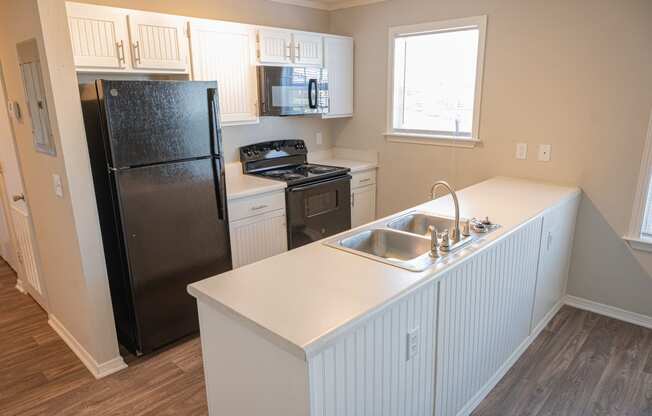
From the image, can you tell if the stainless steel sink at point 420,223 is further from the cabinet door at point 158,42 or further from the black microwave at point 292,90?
the cabinet door at point 158,42

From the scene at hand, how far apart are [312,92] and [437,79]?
1115 millimetres

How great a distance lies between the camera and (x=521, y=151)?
331cm

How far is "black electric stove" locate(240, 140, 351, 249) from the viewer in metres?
3.54

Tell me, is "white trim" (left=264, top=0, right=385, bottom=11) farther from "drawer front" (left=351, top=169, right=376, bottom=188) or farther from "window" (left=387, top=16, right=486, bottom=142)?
"drawer front" (left=351, top=169, right=376, bottom=188)

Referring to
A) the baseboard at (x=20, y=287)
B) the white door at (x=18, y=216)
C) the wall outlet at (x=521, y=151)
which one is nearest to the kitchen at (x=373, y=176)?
the wall outlet at (x=521, y=151)

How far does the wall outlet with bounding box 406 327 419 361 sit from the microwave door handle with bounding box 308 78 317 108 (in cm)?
265

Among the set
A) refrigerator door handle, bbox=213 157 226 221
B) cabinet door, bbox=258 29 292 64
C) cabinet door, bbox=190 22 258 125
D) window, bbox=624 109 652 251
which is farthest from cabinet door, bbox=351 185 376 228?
window, bbox=624 109 652 251

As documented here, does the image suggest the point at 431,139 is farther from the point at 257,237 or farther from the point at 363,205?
the point at 257,237

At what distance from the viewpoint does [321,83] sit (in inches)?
155

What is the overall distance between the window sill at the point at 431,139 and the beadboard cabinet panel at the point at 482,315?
1218 mm

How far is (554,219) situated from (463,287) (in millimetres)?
1247

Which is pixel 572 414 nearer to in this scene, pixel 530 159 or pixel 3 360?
pixel 530 159

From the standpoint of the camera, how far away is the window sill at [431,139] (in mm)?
3592

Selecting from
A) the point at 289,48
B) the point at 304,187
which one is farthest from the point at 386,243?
the point at 289,48
